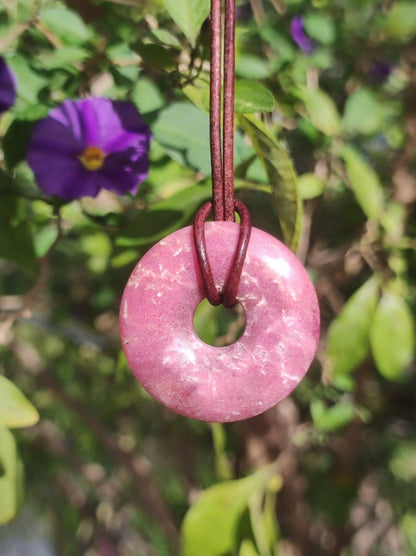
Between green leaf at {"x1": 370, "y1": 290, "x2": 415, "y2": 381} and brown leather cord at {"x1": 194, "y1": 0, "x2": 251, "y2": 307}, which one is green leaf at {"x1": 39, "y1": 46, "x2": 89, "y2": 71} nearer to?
brown leather cord at {"x1": 194, "y1": 0, "x2": 251, "y2": 307}

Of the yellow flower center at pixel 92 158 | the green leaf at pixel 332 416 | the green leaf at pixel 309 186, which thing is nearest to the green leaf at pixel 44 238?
the yellow flower center at pixel 92 158

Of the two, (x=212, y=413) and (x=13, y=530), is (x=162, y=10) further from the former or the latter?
(x=13, y=530)

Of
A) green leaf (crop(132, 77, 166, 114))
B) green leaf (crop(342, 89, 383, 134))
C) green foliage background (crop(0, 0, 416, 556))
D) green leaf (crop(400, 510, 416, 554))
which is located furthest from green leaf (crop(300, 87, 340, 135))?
green leaf (crop(400, 510, 416, 554))

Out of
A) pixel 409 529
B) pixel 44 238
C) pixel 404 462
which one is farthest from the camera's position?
pixel 404 462

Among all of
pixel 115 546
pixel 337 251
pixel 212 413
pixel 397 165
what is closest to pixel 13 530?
pixel 115 546

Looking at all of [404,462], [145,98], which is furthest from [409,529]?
[145,98]

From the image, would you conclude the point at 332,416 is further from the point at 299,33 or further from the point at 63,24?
the point at 63,24

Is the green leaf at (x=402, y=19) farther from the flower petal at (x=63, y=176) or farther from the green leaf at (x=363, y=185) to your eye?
the flower petal at (x=63, y=176)
